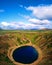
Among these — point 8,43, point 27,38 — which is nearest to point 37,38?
point 27,38

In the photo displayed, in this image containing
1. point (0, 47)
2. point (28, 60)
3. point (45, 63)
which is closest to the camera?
point (45, 63)

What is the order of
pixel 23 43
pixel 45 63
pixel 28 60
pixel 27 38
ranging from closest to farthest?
pixel 45 63 → pixel 28 60 → pixel 23 43 → pixel 27 38

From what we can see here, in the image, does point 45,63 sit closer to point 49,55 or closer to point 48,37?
point 49,55

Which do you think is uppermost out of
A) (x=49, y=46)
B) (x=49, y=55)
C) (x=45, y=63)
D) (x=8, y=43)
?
(x=8, y=43)

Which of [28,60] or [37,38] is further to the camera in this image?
[37,38]

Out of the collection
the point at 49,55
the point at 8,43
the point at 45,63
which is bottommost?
the point at 45,63

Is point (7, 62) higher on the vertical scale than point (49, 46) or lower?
lower

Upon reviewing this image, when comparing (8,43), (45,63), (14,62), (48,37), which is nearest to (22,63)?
(14,62)

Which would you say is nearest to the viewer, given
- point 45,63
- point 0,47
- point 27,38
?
point 45,63

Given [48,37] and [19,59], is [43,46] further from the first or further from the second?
[19,59]

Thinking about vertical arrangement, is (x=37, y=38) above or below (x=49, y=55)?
above
